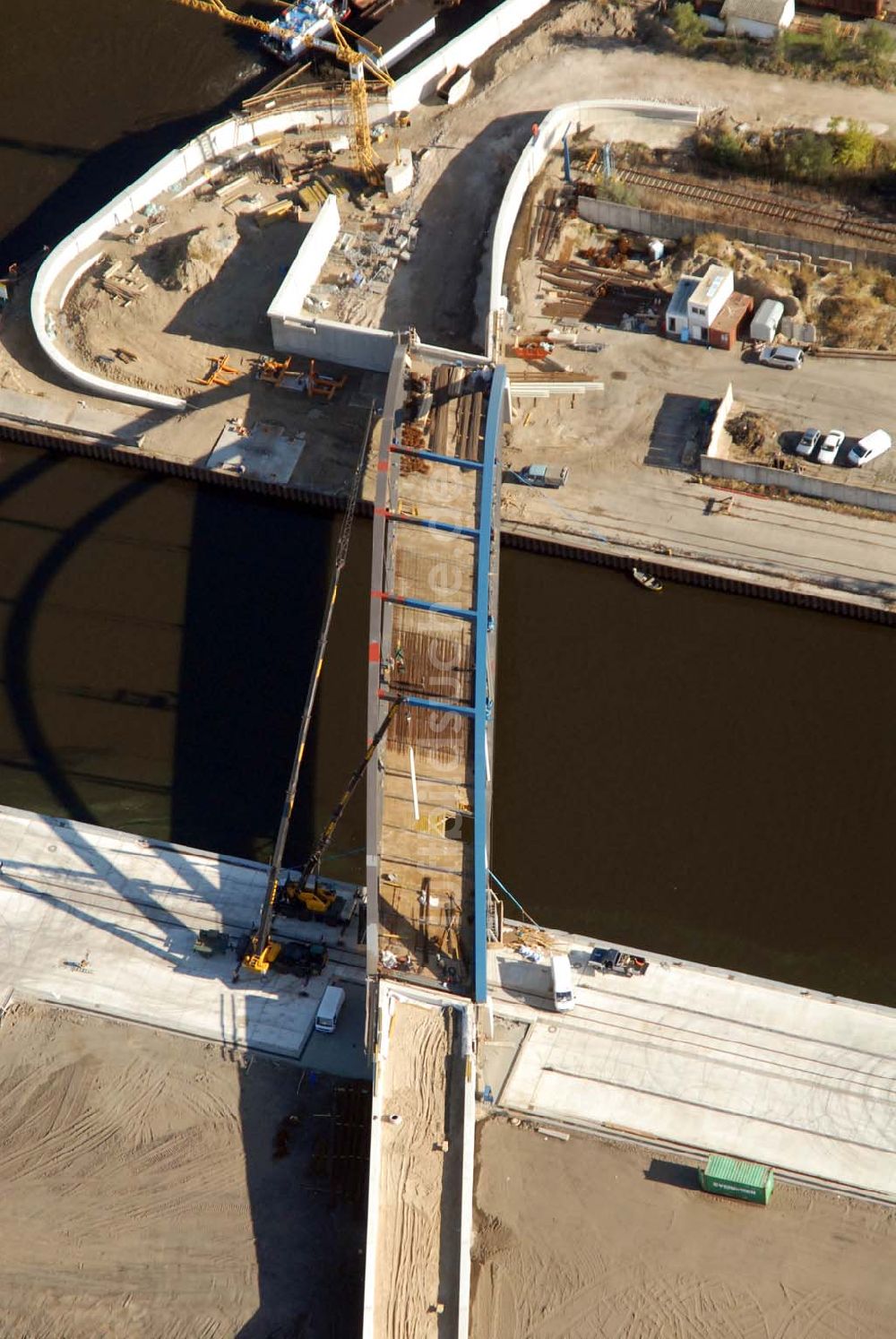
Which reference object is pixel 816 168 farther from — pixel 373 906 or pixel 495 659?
pixel 373 906

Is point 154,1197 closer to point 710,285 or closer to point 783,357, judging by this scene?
point 783,357

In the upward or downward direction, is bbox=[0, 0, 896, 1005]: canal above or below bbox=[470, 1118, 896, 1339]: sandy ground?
above

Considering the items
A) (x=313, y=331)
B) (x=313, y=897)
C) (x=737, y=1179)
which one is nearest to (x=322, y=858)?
(x=313, y=897)

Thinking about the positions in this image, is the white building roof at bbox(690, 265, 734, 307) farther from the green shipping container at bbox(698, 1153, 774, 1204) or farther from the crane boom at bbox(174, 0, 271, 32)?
the green shipping container at bbox(698, 1153, 774, 1204)

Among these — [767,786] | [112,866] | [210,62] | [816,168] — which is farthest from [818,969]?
[210,62]

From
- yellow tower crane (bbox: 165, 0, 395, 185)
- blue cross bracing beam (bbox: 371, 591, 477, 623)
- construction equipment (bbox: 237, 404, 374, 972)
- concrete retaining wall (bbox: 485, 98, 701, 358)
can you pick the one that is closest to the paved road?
concrete retaining wall (bbox: 485, 98, 701, 358)

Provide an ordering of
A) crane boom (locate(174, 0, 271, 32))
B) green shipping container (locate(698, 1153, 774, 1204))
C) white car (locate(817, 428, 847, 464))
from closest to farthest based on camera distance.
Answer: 1. green shipping container (locate(698, 1153, 774, 1204))
2. white car (locate(817, 428, 847, 464))
3. crane boom (locate(174, 0, 271, 32))

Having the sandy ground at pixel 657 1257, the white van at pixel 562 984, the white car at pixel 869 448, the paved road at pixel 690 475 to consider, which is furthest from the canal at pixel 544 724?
the sandy ground at pixel 657 1257
